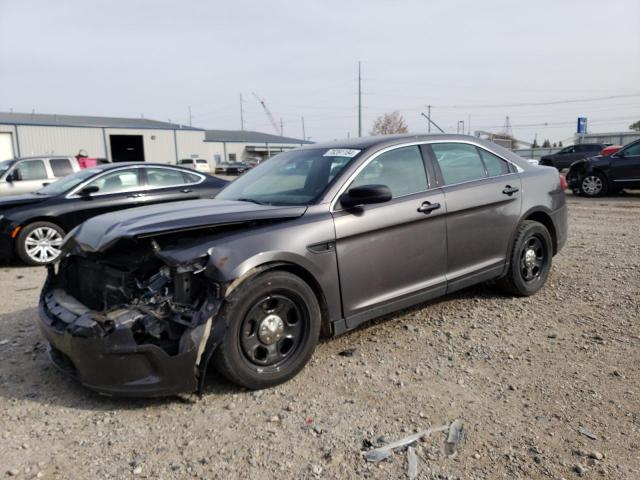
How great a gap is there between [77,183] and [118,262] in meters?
5.11

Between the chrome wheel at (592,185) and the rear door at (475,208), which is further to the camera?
the chrome wheel at (592,185)

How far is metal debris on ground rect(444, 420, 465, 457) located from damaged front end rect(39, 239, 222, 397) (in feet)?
4.69

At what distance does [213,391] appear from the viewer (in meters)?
3.31

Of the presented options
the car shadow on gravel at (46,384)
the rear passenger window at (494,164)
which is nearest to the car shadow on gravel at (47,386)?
the car shadow on gravel at (46,384)

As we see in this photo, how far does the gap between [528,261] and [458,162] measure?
1.31 meters

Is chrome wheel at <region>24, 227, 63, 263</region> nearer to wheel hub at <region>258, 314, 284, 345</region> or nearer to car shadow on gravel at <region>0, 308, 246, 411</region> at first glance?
car shadow on gravel at <region>0, 308, 246, 411</region>

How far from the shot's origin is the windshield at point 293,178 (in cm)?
390

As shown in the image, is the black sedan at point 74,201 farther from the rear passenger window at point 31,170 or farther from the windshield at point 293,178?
the windshield at point 293,178

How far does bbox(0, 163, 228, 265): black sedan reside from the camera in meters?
7.20

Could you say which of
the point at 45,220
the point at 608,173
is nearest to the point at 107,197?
the point at 45,220

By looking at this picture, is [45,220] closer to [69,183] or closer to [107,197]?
[69,183]

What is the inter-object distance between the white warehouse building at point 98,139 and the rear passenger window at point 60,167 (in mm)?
33268

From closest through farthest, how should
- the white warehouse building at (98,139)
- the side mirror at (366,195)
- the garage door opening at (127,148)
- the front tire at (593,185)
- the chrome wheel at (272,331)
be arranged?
the chrome wheel at (272,331), the side mirror at (366,195), the front tire at (593,185), the white warehouse building at (98,139), the garage door opening at (127,148)

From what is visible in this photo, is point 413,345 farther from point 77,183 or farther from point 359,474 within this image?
point 77,183
